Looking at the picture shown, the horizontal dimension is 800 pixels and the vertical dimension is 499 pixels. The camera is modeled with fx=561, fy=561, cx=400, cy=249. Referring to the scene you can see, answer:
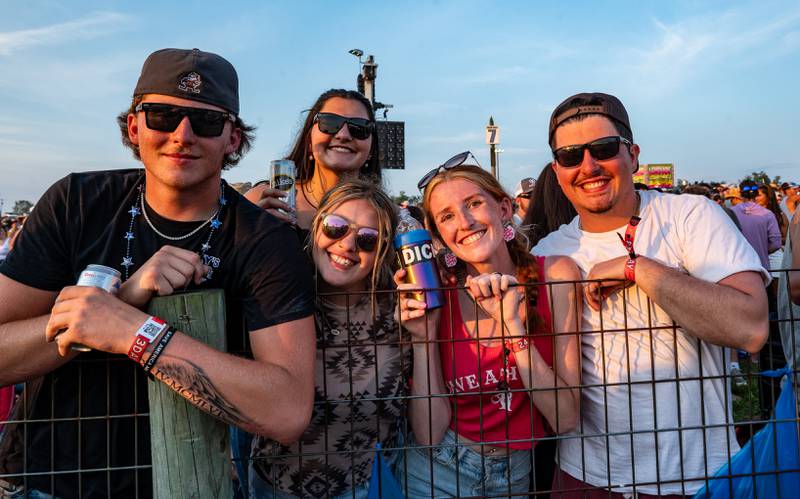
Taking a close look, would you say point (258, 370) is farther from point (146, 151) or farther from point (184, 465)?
point (146, 151)

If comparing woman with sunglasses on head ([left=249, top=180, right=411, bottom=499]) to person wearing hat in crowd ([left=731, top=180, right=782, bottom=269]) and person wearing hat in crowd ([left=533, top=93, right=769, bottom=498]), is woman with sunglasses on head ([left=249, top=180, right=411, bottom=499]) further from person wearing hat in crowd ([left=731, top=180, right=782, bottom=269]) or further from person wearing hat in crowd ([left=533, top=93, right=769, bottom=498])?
person wearing hat in crowd ([left=731, top=180, right=782, bottom=269])

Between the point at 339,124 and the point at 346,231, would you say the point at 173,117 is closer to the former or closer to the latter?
the point at 346,231

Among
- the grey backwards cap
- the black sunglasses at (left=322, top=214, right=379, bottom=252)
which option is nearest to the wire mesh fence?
the black sunglasses at (left=322, top=214, right=379, bottom=252)

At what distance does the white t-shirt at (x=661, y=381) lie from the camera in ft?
7.15

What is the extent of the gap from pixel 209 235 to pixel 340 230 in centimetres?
55

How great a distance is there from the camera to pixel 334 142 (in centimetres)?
355

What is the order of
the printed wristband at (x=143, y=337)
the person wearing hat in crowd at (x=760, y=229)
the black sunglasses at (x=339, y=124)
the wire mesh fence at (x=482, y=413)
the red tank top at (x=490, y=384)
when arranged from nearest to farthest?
1. the printed wristband at (x=143, y=337)
2. the wire mesh fence at (x=482, y=413)
3. the red tank top at (x=490, y=384)
4. the black sunglasses at (x=339, y=124)
5. the person wearing hat in crowd at (x=760, y=229)

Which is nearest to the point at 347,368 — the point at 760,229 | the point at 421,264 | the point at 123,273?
the point at 421,264

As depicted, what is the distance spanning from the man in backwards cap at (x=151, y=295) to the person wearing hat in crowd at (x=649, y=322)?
3.70 feet

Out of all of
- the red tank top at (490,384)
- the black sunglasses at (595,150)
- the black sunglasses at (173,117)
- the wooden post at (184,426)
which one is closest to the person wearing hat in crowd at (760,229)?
the black sunglasses at (595,150)

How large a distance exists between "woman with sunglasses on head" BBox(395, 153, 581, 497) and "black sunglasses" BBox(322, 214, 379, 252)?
0.29 meters

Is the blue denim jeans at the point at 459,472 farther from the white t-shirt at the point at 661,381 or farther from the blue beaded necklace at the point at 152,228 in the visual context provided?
the blue beaded necklace at the point at 152,228

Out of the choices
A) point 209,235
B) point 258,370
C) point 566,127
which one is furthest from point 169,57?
point 566,127

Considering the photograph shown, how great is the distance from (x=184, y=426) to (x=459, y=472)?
3.72 feet
